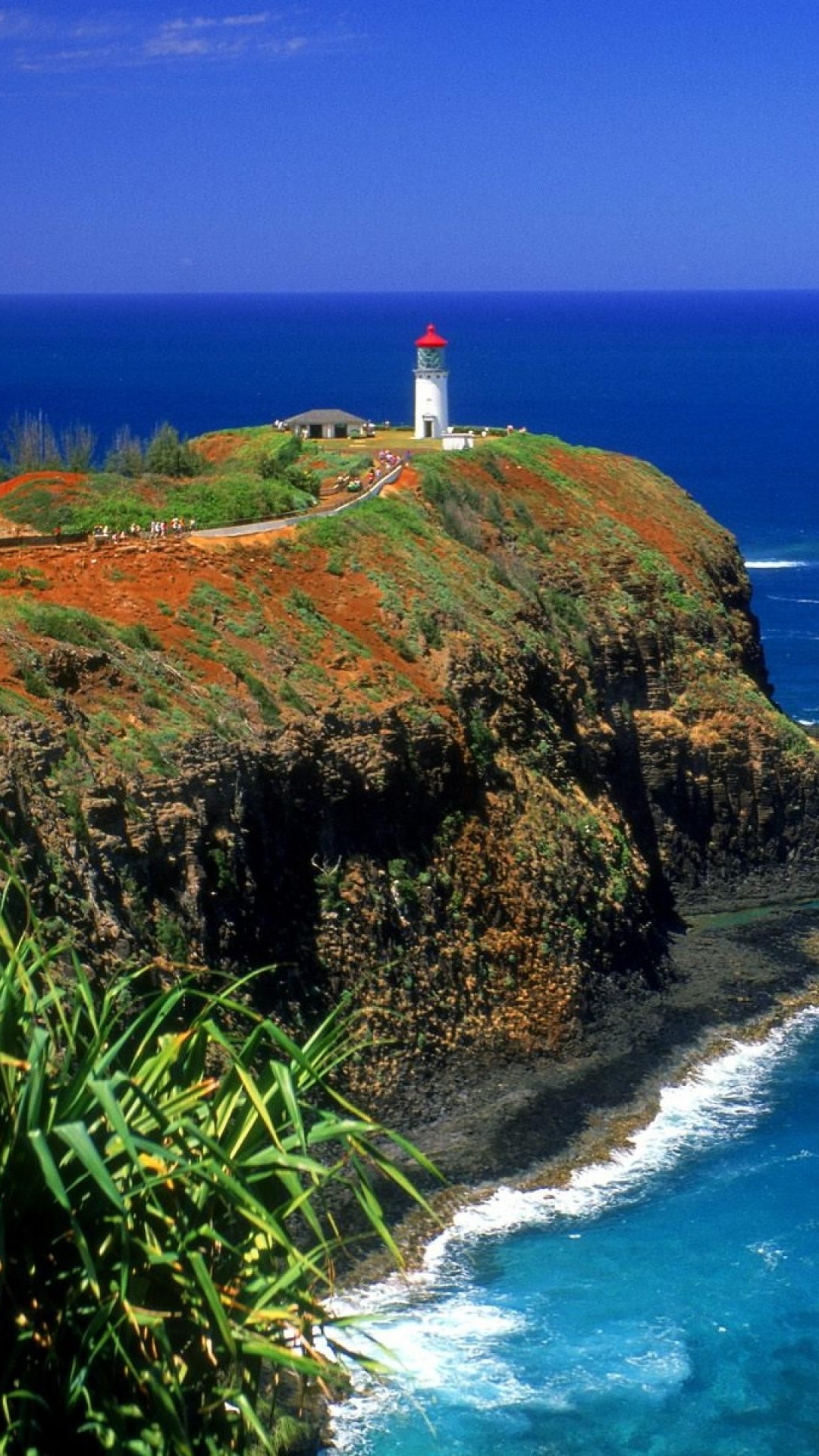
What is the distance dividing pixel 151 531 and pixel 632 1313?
20152 millimetres

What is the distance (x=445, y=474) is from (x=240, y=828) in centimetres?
1834

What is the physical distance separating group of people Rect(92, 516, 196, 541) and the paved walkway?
12.1 inches

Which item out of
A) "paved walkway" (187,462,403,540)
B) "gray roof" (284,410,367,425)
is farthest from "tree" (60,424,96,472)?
"paved walkway" (187,462,403,540)

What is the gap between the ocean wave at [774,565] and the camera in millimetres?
87562

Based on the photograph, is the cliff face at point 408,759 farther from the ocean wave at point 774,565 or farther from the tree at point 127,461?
the ocean wave at point 774,565

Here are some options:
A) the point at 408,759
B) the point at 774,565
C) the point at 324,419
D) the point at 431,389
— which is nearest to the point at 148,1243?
the point at 408,759

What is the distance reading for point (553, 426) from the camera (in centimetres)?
15262

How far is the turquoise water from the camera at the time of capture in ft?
77.2

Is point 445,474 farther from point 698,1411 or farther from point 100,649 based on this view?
point 698,1411

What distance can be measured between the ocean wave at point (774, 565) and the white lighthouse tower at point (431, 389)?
1222 inches

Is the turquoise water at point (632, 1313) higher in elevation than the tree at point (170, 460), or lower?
lower

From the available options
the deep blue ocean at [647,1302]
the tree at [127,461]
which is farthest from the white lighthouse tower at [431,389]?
the deep blue ocean at [647,1302]

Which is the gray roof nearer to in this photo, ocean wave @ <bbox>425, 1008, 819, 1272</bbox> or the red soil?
the red soil

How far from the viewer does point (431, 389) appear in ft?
192
